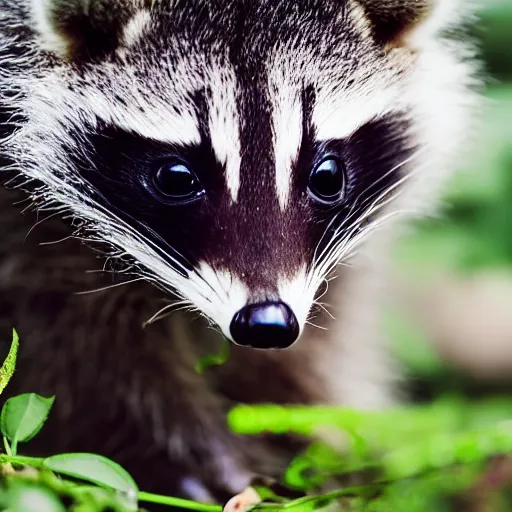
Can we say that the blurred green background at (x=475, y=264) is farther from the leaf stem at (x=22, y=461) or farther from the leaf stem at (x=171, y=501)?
the leaf stem at (x=22, y=461)

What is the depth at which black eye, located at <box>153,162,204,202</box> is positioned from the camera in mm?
1781

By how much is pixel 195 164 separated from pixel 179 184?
1.9 inches

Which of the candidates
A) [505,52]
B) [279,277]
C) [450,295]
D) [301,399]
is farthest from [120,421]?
[505,52]

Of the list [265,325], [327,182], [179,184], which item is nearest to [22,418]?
[265,325]

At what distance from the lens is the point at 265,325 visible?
5.31 ft

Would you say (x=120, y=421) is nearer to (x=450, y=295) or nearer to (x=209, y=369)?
(x=209, y=369)

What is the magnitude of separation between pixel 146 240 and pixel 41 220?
1.22 feet

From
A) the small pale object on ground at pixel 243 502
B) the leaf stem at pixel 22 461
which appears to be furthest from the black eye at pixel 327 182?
the leaf stem at pixel 22 461

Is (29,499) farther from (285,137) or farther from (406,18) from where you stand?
(406,18)

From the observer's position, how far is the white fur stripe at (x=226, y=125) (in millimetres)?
1746

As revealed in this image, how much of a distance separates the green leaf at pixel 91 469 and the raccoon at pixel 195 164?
33 cm

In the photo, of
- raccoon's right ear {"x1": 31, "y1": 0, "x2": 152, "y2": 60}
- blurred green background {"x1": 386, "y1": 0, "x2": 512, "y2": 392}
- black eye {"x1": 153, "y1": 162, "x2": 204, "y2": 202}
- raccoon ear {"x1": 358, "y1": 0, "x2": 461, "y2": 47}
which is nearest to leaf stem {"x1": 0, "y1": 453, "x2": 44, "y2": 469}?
black eye {"x1": 153, "y1": 162, "x2": 204, "y2": 202}

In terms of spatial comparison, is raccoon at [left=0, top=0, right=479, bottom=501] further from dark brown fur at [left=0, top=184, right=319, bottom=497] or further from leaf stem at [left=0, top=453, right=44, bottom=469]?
leaf stem at [left=0, top=453, right=44, bottom=469]

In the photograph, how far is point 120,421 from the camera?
2.60 metres
